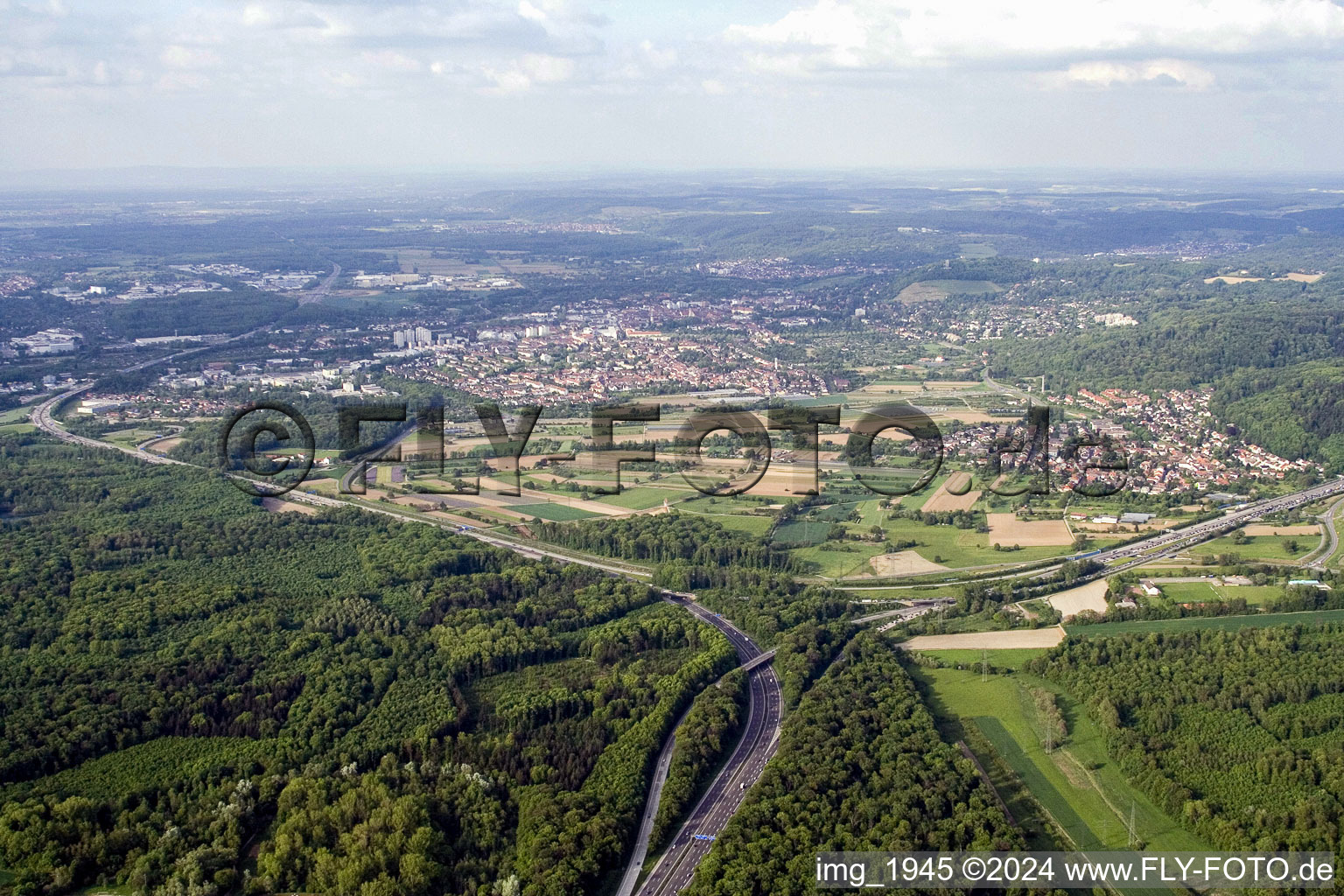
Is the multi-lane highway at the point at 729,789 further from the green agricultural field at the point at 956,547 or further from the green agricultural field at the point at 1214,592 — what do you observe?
the green agricultural field at the point at 1214,592

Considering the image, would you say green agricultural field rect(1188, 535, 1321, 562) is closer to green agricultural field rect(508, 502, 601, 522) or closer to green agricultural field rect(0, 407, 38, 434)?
green agricultural field rect(508, 502, 601, 522)

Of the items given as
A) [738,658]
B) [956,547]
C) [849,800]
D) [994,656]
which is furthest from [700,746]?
[956,547]

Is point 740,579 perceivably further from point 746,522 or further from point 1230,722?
point 1230,722

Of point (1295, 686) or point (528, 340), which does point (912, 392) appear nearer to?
point (528, 340)

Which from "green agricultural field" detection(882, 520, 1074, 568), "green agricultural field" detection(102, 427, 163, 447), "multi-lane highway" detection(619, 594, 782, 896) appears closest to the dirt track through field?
"green agricultural field" detection(882, 520, 1074, 568)

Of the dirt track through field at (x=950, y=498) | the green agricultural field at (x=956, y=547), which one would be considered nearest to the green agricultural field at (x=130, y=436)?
the green agricultural field at (x=956, y=547)

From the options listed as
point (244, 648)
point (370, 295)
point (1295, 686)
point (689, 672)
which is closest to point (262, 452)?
point (244, 648)
